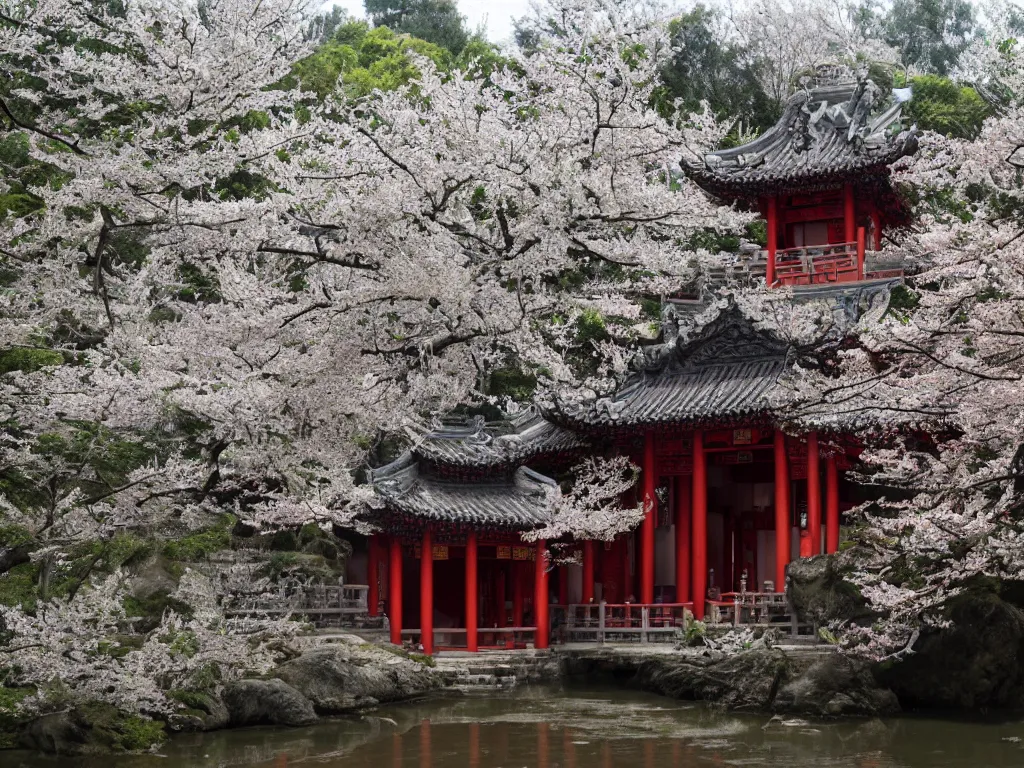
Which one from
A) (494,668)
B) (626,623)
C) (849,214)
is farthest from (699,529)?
(849,214)

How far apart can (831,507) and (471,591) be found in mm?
5725

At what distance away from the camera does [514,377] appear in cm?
2939

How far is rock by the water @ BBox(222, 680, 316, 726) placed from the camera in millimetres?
14930

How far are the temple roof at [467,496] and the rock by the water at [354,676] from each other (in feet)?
8.15

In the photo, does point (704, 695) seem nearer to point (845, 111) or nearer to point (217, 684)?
point (217, 684)

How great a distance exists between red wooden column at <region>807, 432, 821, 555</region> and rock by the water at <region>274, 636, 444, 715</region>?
249 inches

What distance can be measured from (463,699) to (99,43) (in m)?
14.0

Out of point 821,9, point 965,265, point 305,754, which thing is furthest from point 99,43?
point 821,9

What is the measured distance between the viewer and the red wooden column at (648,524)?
69.1 ft

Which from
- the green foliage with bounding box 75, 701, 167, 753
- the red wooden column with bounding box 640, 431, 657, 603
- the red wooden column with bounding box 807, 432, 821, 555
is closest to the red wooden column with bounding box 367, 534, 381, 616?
the red wooden column with bounding box 640, 431, 657, 603

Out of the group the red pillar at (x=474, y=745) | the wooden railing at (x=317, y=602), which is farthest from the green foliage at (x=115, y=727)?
the wooden railing at (x=317, y=602)

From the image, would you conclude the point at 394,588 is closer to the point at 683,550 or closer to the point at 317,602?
the point at 317,602

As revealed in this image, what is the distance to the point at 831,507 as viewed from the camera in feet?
66.9

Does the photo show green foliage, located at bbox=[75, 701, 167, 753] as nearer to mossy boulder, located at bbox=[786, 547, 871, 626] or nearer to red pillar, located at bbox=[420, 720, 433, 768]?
red pillar, located at bbox=[420, 720, 433, 768]
